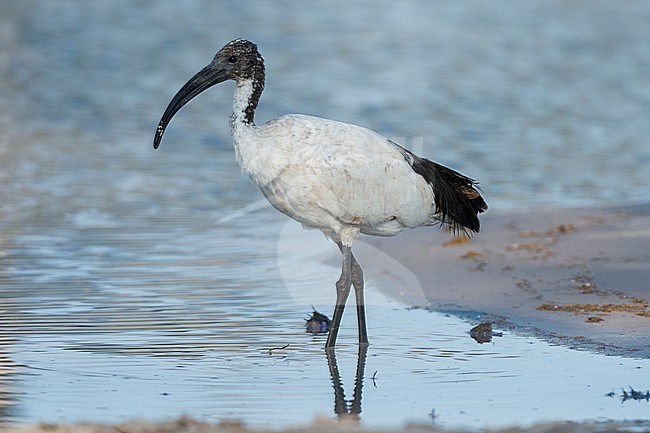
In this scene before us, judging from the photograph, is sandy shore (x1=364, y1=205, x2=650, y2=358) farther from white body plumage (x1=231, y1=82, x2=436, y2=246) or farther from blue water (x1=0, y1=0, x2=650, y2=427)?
white body plumage (x1=231, y1=82, x2=436, y2=246)

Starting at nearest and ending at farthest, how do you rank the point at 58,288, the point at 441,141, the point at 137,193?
the point at 58,288
the point at 137,193
the point at 441,141

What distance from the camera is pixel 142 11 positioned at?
1177 inches

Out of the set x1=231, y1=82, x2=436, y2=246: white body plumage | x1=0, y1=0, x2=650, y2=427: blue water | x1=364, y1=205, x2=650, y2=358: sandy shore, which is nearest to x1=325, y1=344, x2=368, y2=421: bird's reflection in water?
x1=0, y1=0, x2=650, y2=427: blue water

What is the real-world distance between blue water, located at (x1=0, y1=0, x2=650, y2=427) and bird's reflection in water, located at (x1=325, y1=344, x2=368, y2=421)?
0.18ft

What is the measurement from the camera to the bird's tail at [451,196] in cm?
852

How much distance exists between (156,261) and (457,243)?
255 centimetres

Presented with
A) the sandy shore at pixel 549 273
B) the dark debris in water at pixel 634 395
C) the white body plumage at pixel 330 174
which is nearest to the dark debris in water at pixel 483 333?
the sandy shore at pixel 549 273

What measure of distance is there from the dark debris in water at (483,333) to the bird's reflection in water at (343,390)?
72 centimetres

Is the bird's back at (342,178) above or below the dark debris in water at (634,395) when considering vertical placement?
above

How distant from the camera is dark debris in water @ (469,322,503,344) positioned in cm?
823

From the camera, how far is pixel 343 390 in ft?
23.1

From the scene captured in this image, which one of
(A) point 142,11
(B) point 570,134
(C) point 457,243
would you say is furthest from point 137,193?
(A) point 142,11

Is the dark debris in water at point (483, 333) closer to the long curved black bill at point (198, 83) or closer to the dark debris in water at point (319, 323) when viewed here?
the dark debris in water at point (319, 323)

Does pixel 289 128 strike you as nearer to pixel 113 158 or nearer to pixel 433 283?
pixel 433 283
